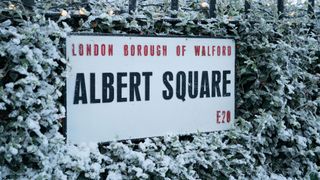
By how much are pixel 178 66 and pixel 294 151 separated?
1433 mm

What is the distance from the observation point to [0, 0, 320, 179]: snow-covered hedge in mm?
3260

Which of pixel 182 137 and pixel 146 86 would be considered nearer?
pixel 146 86

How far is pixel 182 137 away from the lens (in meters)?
4.30

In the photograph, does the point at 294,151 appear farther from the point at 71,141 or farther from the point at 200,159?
the point at 71,141

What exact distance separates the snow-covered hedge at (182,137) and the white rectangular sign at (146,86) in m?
0.09

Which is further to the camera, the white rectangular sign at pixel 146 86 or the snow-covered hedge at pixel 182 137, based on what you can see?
the white rectangular sign at pixel 146 86

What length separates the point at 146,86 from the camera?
3.99 m

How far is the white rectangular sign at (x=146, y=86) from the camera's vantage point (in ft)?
12.1

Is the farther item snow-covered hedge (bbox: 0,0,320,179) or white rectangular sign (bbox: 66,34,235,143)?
white rectangular sign (bbox: 66,34,235,143)

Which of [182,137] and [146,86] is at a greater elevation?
[146,86]

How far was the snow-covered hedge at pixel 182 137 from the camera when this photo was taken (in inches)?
128

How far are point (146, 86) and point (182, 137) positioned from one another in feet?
1.89

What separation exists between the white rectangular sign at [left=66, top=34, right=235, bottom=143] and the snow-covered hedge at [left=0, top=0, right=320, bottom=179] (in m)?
0.09

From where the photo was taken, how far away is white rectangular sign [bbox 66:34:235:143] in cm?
368
